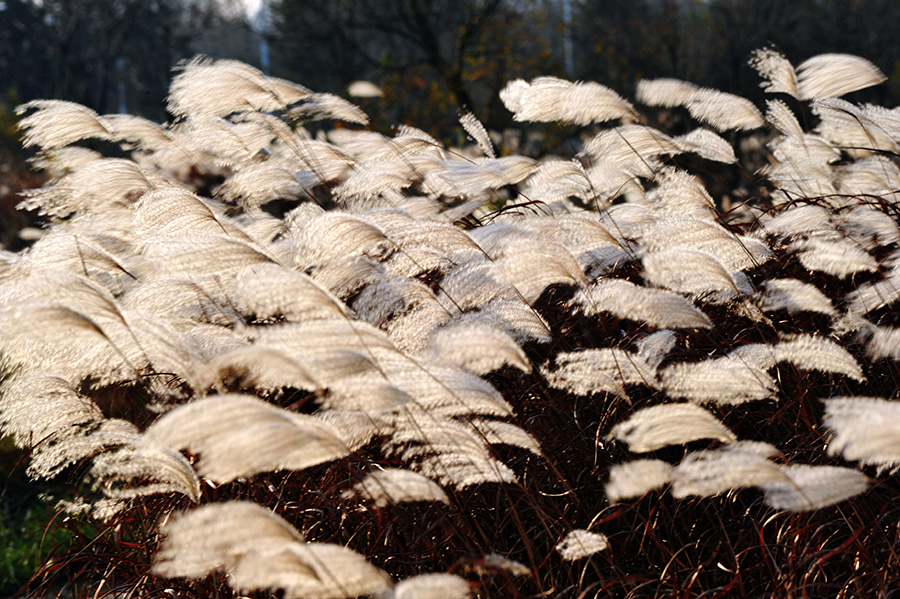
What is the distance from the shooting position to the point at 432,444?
208 centimetres

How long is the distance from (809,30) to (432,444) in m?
17.2

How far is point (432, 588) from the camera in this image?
162 centimetres

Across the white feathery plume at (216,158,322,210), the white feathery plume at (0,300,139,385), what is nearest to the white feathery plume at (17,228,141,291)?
the white feathery plume at (0,300,139,385)

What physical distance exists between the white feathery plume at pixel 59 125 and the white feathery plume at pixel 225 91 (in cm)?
34

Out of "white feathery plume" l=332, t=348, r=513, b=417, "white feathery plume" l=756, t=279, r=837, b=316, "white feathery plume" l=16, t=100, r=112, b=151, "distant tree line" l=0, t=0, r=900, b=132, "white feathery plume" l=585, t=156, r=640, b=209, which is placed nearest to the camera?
"white feathery plume" l=332, t=348, r=513, b=417

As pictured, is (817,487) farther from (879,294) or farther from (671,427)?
(879,294)

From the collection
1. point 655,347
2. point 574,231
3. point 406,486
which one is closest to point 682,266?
point 655,347

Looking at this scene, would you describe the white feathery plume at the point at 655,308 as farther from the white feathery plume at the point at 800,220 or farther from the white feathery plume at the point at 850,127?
the white feathery plume at the point at 850,127

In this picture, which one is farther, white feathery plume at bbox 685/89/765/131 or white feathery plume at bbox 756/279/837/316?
white feathery plume at bbox 685/89/765/131

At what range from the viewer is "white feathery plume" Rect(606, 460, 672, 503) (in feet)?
5.42

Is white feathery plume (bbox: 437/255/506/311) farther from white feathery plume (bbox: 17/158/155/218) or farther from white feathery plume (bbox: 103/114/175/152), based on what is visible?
white feathery plume (bbox: 103/114/175/152)

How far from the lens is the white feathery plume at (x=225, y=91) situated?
3104 millimetres

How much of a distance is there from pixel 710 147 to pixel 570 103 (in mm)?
788

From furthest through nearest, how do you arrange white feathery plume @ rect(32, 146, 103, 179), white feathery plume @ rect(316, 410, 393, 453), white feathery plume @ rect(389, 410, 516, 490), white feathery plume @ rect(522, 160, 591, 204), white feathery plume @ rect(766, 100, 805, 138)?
white feathery plume @ rect(32, 146, 103, 179) → white feathery plume @ rect(766, 100, 805, 138) → white feathery plume @ rect(522, 160, 591, 204) → white feathery plume @ rect(316, 410, 393, 453) → white feathery plume @ rect(389, 410, 516, 490)
